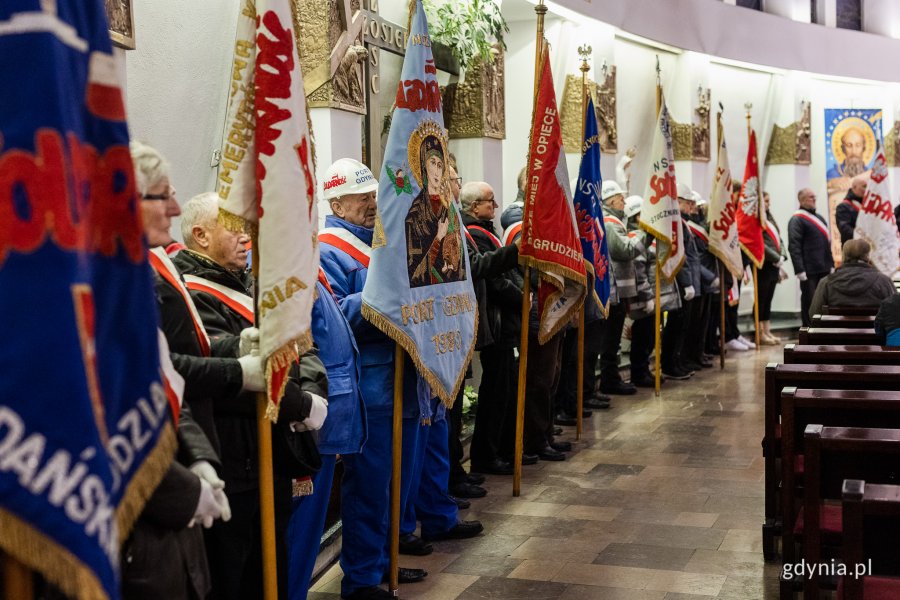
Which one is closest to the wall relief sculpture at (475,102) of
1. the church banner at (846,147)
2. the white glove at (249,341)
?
the white glove at (249,341)

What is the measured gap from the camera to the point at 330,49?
633 cm

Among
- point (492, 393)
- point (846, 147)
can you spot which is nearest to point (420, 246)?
point (492, 393)

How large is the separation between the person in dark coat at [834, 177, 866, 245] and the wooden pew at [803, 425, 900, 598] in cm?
977

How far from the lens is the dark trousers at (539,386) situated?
22.8 feet

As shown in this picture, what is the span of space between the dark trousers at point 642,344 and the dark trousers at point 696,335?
118 cm

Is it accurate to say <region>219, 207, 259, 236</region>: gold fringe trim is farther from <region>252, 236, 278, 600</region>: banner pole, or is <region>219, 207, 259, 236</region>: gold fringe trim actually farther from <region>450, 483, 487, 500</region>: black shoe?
<region>450, 483, 487, 500</region>: black shoe

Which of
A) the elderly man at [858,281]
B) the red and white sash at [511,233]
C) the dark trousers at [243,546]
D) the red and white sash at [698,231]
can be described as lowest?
the dark trousers at [243,546]

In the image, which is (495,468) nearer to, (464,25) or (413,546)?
(413,546)

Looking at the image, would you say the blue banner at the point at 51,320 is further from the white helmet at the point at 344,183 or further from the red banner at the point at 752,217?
the red banner at the point at 752,217

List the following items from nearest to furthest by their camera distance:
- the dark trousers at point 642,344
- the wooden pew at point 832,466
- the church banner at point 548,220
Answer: the wooden pew at point 832,466 → the church banner at point 548,220 → the dark trousers at point 642,344

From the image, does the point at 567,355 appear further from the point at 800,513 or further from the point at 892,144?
the point at 892,144

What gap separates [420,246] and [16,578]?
3.10 meters

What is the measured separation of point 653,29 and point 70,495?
12.3 m

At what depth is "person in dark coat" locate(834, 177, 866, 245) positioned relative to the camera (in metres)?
12.9
